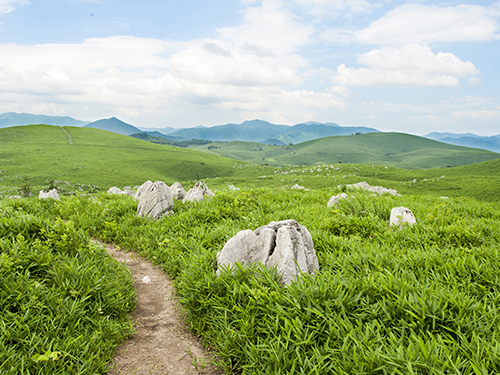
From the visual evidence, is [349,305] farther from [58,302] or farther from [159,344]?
[58,302]

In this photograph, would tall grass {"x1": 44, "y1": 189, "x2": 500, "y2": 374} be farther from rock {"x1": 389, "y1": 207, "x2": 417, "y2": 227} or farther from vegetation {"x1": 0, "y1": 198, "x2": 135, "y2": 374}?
vegetation {"x1": 0, "y1": 198, "x2": 135, "y2": 374}

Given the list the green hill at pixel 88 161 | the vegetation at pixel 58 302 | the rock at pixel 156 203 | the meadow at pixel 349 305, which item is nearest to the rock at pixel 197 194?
the rock at pixel 156 203

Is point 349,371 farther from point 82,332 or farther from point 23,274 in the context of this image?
point 23,274

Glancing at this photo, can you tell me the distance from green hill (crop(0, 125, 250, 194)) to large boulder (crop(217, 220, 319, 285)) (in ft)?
239

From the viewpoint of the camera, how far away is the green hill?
74.1 metres

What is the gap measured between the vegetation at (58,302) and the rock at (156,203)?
143 inches

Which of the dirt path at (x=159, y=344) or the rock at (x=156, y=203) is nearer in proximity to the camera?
the dirt path at (x=159, y=344)

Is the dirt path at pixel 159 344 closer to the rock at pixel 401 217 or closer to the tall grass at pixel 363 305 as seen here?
the tall grass at pixel 363 305

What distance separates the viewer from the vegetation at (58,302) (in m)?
3.84

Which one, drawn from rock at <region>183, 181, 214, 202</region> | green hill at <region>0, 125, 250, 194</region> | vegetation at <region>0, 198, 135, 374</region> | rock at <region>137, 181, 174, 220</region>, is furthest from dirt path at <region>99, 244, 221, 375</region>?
green hill at <region>0, 125, 250, 194</region>

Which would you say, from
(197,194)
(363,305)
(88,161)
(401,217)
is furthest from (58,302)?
(88,161)

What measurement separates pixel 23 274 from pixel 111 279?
155 centimetres

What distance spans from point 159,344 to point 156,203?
6272mm

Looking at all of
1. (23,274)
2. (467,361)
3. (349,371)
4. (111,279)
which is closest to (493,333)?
(467,361)
